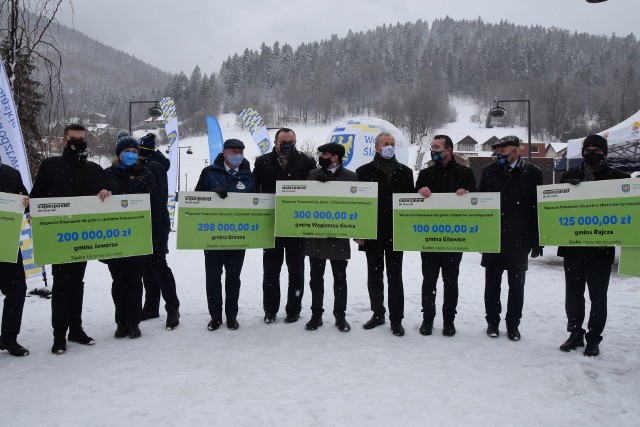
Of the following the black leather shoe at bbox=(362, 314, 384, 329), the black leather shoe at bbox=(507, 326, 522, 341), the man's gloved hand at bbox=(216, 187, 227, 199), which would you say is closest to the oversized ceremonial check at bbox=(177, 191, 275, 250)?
the man's gloved hand at bbox=(216, 187, 227, 199)

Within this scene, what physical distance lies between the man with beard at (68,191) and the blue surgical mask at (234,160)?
1326 mm

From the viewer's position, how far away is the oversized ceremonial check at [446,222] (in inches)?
180

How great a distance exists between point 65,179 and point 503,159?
4.38 meters

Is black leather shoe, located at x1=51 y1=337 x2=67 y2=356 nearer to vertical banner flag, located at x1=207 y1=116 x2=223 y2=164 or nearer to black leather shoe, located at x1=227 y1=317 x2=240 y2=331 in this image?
black leather shoe, located at x1=227 y1=317 x2=240 y2=331

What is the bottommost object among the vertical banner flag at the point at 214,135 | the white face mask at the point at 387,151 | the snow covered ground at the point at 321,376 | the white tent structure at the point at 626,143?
the snow covered ground at the point at 321,376

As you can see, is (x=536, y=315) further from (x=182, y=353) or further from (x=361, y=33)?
(x=361, y=33)

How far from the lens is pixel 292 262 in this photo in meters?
5.07

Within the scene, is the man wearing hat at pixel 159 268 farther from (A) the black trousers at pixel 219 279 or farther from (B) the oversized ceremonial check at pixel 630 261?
(B) the oversized ceremonial check at pixel 630 261

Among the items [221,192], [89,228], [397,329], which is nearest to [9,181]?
[89,228]

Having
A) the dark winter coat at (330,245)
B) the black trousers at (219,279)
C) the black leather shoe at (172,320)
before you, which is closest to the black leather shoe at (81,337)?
the black leather shoe at (172,320)

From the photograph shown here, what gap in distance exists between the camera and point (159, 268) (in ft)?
16.7

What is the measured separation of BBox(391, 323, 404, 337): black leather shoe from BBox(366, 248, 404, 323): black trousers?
0.04 metres

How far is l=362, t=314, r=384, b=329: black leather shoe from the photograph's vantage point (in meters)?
4.93

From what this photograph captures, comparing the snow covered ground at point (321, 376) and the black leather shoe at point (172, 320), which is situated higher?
the black leather shoe at point (172, 320)
